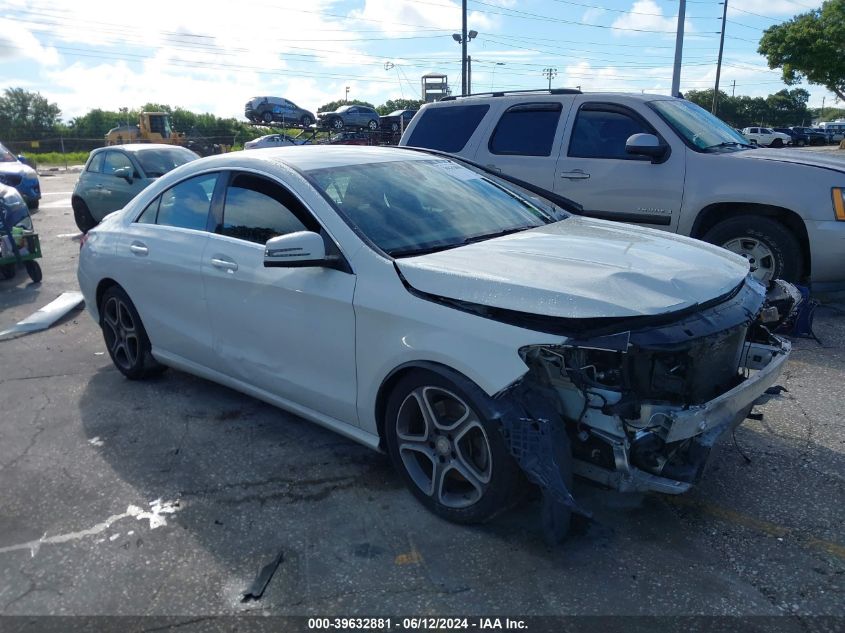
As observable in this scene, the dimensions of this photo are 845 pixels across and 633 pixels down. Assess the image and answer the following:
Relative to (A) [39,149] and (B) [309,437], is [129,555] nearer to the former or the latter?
(B) [309,437]

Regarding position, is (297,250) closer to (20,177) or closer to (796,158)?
(796,158)

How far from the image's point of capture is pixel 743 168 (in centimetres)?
595

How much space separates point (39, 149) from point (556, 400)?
2026 inches

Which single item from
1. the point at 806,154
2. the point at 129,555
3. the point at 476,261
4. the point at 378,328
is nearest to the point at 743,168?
the point at 806,154

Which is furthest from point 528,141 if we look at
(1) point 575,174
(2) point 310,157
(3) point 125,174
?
(3) point 125,174

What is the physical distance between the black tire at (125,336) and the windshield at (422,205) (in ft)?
6.66

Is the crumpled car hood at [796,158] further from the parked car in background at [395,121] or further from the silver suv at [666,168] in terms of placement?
the parked car in background at [395,121]

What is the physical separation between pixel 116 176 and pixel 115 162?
0.77 meters

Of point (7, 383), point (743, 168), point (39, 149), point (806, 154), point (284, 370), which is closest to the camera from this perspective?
point (284, 370)

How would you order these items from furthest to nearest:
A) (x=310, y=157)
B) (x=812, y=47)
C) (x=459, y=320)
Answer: (x=812, y=47)
(x=310, y=157)
(x=459, y=320)

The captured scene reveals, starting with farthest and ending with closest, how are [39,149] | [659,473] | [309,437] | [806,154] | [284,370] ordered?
1. [39,149]
2. [806,154]
3. [309,437]
4. [284,370]
5. [659,473]

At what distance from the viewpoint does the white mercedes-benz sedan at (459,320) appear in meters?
2.71

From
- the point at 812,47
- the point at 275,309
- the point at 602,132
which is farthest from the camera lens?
the point at 812,47

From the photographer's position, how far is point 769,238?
19.3ft
